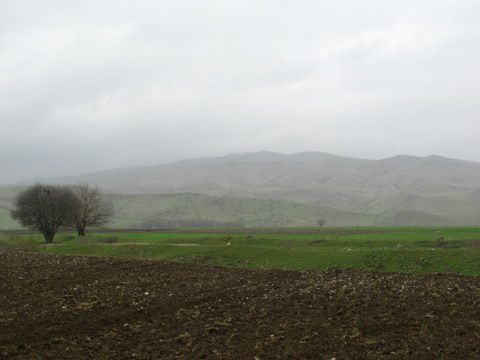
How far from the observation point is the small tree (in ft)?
251

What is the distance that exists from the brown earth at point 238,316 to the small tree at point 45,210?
52.4m

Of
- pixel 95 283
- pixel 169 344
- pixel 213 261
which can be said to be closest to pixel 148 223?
pixel 213 261

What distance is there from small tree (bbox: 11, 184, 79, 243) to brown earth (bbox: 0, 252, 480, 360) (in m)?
52.4

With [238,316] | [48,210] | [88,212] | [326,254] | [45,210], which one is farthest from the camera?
[88,212]

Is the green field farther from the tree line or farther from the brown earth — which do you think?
the tree line

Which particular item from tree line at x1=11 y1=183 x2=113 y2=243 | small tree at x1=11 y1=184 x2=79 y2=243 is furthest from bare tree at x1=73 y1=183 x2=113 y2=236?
small tree at x1=11 y1=184 x2=79 y2=243

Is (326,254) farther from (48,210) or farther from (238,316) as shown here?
(48,210)

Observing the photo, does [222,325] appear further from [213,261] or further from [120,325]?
[213,261]

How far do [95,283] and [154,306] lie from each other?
6.43 meters

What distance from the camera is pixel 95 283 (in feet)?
81.3

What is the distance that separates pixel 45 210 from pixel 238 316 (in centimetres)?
6734

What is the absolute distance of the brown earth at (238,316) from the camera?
46.1ft

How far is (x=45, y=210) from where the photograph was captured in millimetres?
76875

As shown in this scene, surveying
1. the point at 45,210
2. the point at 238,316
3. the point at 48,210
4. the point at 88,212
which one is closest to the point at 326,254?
the point at 238,316
